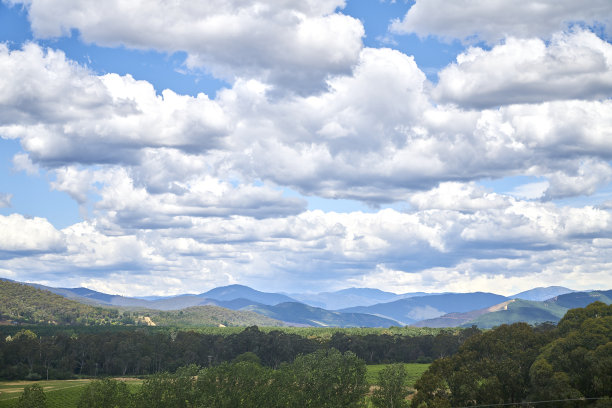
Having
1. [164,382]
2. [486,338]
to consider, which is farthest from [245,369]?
[486,338]

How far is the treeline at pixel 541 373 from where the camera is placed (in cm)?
10075

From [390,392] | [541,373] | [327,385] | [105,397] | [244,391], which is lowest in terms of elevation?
[105,397]

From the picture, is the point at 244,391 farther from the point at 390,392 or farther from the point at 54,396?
the point at 54,396

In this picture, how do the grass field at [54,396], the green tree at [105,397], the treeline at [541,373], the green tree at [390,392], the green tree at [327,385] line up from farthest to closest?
the grass field at [54,396]
the green tree at [327,385]
the green tree at [390,392]
the green tree at [105,397]
the treeline at [541,373]

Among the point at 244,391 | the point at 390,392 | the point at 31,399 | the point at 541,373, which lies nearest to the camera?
the point at 541,373

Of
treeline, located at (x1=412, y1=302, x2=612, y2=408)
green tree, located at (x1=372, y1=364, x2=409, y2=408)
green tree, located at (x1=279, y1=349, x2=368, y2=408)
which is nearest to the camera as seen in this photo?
treeline, located at (x1=412, y1=302, x2=612, y2=408)

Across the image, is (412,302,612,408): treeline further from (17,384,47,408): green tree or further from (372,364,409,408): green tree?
(17,384,47,408): green tree

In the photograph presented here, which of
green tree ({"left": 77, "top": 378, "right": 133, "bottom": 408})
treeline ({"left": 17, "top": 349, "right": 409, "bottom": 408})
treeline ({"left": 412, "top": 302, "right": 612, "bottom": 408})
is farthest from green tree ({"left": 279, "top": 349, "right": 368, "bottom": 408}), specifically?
green tree ({"left": 77, "top": 378, "right": 133, "bottom": 408})

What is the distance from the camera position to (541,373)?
10612 centimetres

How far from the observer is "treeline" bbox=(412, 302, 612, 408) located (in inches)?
3967

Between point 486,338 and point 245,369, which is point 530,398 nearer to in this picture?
point 486,338

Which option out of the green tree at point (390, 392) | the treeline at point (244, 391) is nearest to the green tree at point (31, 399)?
the treeline at point (244, 391)

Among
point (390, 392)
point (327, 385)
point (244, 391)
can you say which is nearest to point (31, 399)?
point (244, 391)

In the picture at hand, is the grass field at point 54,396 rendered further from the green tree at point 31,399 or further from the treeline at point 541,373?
the treeline at point 541,373
